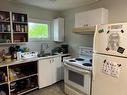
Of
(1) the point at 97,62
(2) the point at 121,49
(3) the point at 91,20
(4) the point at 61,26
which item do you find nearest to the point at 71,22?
(4) the point at 61,26

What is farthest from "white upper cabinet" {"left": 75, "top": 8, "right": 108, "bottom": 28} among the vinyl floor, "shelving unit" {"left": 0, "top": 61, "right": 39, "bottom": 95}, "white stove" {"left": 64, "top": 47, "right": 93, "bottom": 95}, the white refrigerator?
the vinyl floor

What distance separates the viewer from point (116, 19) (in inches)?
96.3

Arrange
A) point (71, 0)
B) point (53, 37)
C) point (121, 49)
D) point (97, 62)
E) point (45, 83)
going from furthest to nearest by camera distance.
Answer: point (53, 37) < point (45, 83) < point (71, 0) < point (97, 62) < point (121, 49)

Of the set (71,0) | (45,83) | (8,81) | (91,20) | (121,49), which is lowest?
(45,83)

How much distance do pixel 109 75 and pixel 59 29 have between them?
2364 mm

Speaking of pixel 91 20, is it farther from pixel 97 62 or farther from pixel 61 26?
pixel 61 26

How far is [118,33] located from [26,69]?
2.50 meters

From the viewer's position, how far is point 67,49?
12.2 feet

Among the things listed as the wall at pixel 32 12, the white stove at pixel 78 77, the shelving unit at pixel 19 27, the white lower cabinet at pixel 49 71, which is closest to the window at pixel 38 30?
the wall at pixel 32 12

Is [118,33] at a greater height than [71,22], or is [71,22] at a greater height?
[71,22]

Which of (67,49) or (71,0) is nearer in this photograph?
(71,0)

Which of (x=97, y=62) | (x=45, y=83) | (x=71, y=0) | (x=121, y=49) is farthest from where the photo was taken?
(x=45, y=83)

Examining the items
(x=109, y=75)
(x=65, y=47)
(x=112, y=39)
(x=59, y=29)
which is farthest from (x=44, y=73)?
(x=112, y=39)

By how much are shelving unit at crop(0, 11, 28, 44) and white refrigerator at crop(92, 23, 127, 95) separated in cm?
198
